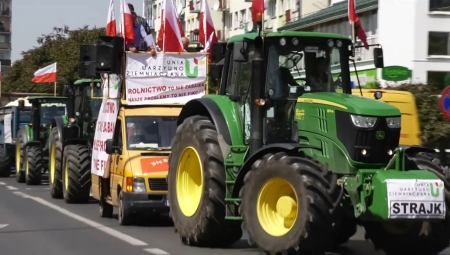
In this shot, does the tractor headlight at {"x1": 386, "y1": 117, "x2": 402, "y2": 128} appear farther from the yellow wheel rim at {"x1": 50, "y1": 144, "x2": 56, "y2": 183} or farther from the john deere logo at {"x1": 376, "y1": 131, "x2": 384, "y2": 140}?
the yellow wheel rim at {"x1": 50, "y1": 144, "x2": 56, "y2": 183}

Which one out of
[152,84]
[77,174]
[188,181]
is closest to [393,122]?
[188,181]

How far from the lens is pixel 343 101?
1146cm

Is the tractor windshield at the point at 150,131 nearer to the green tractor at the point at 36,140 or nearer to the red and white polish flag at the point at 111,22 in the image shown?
the red and white polish flag at the point at 111,22

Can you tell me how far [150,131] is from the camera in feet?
56.6

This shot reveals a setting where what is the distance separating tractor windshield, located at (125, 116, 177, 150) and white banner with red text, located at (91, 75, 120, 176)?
0.72 m

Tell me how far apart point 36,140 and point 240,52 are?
60.2 ft

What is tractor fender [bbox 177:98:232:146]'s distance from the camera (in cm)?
1277

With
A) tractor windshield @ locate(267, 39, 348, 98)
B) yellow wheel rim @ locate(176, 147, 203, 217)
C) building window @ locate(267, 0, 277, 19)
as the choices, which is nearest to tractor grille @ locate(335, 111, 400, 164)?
tractor windshield @ locate(267, 39, 348, 98)

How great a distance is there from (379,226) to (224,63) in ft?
9.61

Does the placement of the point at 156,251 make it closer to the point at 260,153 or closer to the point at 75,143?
the point at 260,153

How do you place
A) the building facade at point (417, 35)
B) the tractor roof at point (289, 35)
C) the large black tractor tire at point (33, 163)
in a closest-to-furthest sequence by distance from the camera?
1. the tractor roof at point (289, 35)
2. the large black tractor tire at point (33, 163)
3. the building facade at point (417, 35)

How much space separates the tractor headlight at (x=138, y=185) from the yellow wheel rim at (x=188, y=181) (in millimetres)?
2406

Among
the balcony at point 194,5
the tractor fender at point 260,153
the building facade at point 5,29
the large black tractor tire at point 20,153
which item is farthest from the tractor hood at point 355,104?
Result: the building facade at point 5,29

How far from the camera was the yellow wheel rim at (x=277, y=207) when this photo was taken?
11.3 meters
